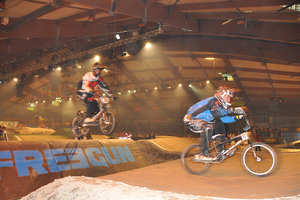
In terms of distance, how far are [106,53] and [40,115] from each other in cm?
1359

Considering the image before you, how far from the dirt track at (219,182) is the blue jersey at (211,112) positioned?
1.31 metres

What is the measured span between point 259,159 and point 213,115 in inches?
51.1

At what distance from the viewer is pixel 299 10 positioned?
9.52m

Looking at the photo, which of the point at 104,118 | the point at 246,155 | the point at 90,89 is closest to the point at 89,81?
the point at 90,89

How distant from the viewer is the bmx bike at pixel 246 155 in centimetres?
471

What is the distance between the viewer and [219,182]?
15.7ft

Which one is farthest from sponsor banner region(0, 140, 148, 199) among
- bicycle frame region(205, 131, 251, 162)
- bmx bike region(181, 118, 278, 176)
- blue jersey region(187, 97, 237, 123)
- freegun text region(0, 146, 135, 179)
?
bicycle frame region(205, 131, 251, 162)

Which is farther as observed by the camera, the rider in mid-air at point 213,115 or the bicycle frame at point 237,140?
the rider in mid-air at point 213,115

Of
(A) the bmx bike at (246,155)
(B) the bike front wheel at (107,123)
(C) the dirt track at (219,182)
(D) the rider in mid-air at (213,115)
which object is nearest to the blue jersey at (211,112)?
(D) the rider in mid-air at (213,115)

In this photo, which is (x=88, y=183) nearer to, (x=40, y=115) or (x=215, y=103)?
(x=215, y=103)

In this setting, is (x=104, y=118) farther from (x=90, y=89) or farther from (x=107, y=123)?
(x=90, y=89)

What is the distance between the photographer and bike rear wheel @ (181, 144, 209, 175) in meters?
5.50

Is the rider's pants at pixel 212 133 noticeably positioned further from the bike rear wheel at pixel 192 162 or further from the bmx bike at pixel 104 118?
the bmx bike at pixel 104 118

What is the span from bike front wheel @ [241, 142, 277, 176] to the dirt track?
0.18 meters
